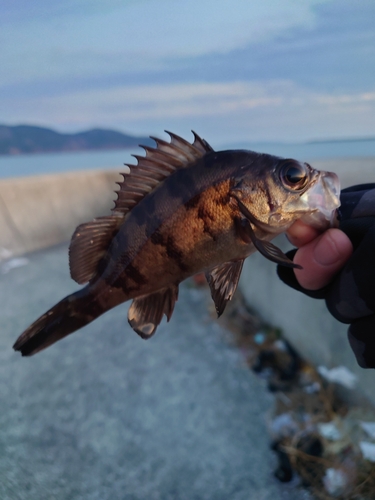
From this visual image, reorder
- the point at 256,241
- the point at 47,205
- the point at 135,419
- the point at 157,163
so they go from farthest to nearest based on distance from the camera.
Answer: the point at 47,205
the point at 135,419
the point at 157,163
the point at 256,241

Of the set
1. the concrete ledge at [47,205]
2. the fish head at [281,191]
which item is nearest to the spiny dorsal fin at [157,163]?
the fish head at [281,191]

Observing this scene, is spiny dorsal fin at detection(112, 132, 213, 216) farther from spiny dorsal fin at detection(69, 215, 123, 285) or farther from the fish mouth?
the fish mouth

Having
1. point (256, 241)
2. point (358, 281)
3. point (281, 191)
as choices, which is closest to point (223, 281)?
point (256, 241)

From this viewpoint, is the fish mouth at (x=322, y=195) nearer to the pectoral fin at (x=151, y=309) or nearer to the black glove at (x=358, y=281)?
the black glove at (x=358, y=281)

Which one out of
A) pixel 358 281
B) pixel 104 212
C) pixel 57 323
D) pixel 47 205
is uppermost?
pixel 358 281

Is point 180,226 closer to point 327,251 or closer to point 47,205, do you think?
point 327,251

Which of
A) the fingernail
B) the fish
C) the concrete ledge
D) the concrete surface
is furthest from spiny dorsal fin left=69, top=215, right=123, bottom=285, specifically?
the concrete ledge
